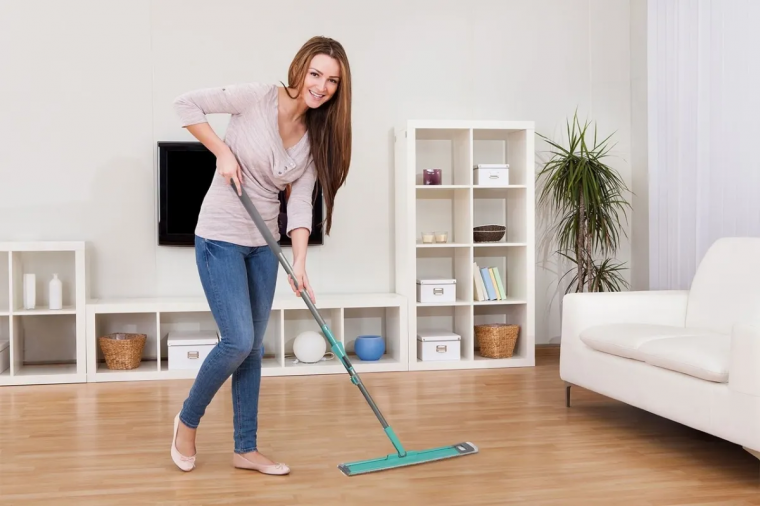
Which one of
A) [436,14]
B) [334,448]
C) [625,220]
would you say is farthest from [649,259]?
[334,448]

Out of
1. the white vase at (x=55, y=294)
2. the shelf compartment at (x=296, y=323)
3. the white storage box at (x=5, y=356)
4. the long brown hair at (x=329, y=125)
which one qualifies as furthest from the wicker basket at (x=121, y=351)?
the long brown hair at (x=329, y=125)

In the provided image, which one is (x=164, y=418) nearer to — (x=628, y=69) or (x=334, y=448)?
(x=334, y=448)

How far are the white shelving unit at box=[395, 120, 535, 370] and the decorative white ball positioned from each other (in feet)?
1.65

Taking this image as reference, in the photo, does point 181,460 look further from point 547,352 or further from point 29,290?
point 547,352

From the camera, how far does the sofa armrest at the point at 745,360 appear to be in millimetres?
2383

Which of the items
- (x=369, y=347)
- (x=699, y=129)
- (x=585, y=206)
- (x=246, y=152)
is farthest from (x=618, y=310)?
(x=246, y=152)

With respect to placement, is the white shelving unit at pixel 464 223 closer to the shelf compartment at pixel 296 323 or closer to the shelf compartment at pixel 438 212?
the shelf compartment at pixel 438 212

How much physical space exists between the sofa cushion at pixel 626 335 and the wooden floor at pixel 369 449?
316mm

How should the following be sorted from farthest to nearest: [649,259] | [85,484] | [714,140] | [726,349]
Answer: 1. [649,259]
2. [714,140]
3. [726,349]
4. [85,484]

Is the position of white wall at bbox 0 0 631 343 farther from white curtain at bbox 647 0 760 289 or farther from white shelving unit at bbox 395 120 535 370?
white curtain at bbox 647 0 760 289

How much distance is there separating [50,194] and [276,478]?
272cm

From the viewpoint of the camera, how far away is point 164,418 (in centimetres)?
333

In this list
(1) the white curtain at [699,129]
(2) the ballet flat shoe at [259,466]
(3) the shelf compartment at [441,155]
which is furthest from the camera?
(3) the shelf compartment at [441,155]

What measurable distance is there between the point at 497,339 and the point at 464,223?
2.30ft
